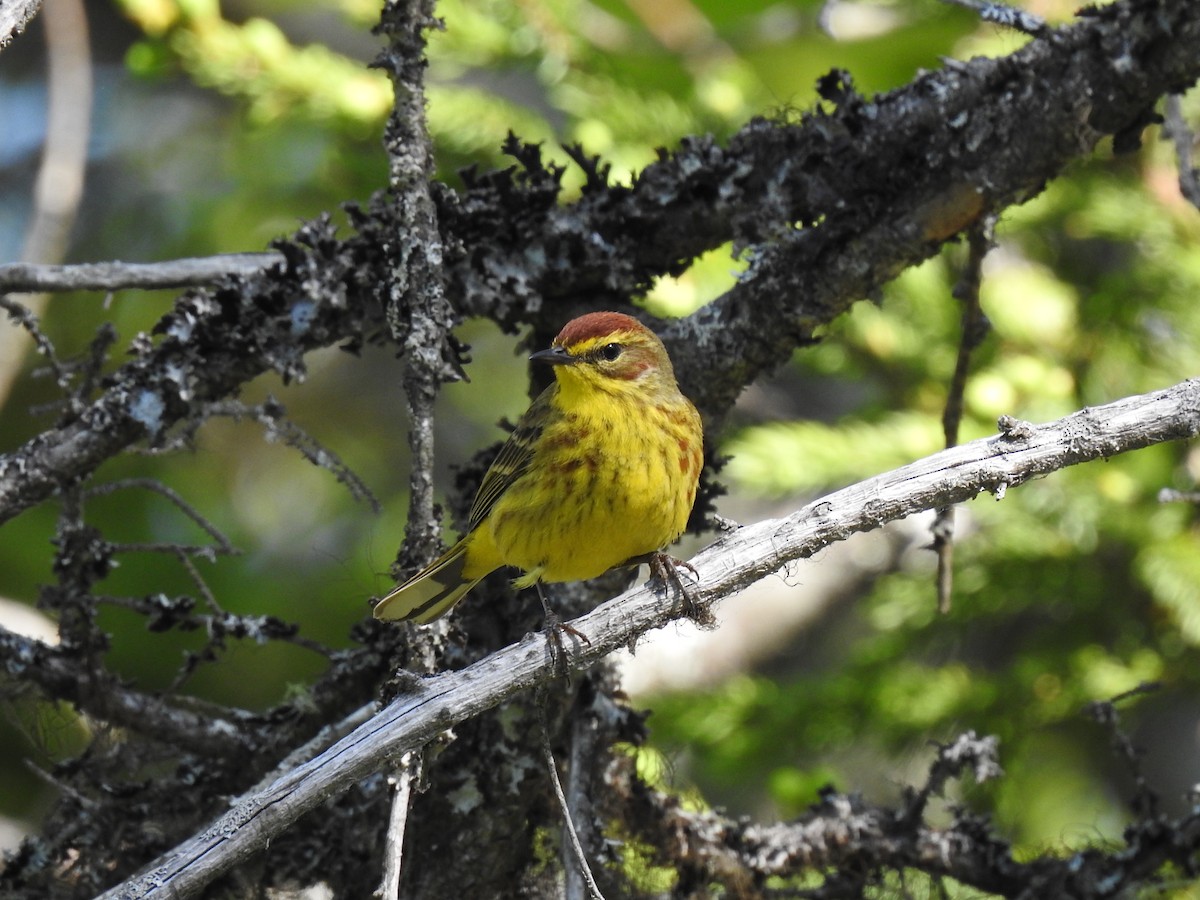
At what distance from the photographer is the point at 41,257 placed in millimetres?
5055

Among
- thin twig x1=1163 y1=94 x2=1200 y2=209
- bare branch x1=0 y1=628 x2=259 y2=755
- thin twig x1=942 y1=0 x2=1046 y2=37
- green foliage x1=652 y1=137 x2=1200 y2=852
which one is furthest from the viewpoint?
green foliage x1=652 y1=137 x2=1200 y2=852

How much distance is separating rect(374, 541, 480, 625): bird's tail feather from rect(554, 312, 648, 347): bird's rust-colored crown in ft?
2.02

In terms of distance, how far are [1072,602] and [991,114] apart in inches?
95.8

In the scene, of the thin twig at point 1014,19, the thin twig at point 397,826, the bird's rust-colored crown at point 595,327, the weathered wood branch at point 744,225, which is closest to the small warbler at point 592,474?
the bird's rust-colored crown at point 595,327

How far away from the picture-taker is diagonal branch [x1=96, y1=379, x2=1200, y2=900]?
2371 millimetres

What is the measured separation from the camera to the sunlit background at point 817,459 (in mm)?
4699

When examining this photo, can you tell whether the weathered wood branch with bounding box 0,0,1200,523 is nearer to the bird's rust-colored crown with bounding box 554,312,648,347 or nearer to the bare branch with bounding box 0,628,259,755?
the bird's rust-colored crown with bounding box 554,312,648,347

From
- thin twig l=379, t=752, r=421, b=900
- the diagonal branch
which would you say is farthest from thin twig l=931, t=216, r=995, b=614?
thin twig l=379, t=752, r=421, b=900

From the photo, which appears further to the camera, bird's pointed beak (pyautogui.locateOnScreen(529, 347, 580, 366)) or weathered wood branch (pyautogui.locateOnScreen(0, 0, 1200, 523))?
bird's pointed beak (pyautogui.locateOnScreen(529, 347, 580, 366))

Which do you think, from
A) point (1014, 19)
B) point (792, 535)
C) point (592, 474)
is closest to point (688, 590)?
point (792, 535)

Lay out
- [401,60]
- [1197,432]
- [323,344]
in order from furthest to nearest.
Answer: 1. [323,344]
2. [401,60]
3. [1197,432]

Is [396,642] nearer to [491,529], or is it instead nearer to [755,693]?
[491,529]

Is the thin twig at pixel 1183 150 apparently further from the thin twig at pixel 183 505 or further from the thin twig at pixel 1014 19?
the thin twig at pixel 183 505

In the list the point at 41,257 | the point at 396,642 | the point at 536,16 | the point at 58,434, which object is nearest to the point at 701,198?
the point at 396,642
